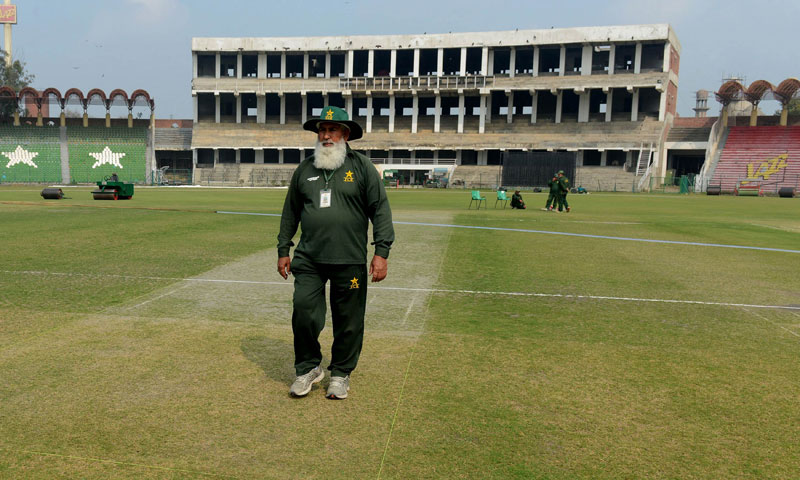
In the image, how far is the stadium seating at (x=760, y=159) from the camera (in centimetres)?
5491

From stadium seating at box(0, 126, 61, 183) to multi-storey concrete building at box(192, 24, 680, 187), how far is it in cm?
1413

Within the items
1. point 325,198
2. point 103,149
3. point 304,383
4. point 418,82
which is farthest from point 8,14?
point 304,383

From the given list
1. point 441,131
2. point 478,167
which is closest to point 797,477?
point 478,167

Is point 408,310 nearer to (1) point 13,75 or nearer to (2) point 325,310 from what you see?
(2) point 325,310

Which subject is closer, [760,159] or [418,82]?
[760,159]

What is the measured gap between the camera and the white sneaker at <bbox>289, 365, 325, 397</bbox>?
4.37 meters

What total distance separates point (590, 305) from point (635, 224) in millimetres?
13271

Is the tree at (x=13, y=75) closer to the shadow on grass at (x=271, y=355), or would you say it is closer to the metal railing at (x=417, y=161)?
the metal railing at (x=417, y=161)

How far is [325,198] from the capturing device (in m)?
4.52

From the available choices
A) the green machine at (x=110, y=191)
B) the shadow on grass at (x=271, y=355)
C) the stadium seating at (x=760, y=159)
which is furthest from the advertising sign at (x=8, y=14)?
the shadow on grass at (x=271, y=355)

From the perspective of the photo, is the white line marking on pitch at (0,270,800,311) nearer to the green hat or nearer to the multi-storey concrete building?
the green hat

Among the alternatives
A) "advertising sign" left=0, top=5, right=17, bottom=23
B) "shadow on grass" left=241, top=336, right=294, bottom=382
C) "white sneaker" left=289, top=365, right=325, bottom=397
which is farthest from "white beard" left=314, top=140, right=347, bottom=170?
"advertising sign" left=0, top=5, right=17, bottom=23

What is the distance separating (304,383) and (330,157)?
1.56m

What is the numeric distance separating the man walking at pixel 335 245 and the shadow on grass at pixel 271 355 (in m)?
0.33
